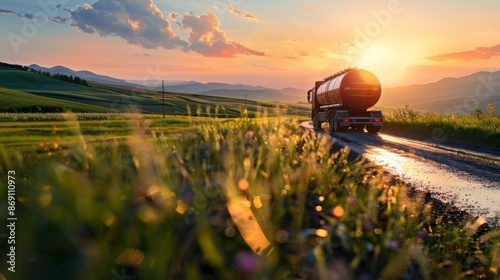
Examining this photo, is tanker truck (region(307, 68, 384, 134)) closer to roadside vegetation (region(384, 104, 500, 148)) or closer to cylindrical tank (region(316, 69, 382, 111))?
cylindrical tank (region(316, 69, 382, 111))

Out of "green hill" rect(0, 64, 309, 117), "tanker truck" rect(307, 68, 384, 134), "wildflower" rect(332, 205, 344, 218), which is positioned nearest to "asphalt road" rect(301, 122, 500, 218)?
"wildflower" rect(332, 205, 344, 218)

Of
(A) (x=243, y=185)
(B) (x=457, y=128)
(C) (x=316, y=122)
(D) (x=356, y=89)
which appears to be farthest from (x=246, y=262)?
(C) (x=316, y=122)

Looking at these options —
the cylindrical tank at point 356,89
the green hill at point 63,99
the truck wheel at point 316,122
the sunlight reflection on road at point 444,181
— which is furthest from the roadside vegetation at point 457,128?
the green hill at point 63,99

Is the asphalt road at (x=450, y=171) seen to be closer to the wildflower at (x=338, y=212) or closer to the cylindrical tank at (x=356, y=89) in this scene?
the wildflower at (x=338, y=212)

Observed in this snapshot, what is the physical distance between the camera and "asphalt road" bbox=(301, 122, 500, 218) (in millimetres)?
8078

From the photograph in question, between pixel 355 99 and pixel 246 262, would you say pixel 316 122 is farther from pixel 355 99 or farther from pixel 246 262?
pixel 246 262

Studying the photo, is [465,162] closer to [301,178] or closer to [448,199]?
[448,199]

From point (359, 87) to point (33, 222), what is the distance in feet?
92.0

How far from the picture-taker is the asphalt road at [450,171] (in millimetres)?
8078

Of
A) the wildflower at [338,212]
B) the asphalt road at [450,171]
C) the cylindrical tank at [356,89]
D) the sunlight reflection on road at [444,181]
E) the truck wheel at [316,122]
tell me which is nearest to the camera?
the wildflower at [338,212]

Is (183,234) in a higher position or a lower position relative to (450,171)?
higher

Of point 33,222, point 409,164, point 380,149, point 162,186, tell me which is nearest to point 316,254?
point 162,186

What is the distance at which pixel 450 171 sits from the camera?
11516 millimetres

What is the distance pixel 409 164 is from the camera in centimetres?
1277
